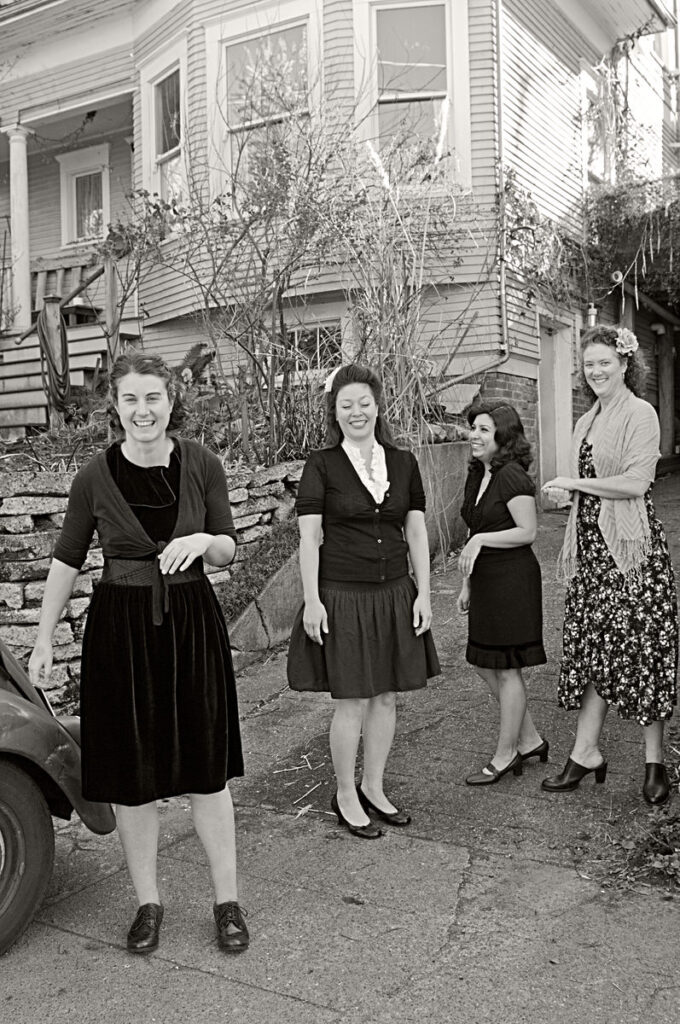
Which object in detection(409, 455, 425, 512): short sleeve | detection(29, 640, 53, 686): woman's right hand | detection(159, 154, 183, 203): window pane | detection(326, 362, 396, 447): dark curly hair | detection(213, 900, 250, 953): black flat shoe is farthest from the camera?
detection(159, 154, 183, 203): window pane

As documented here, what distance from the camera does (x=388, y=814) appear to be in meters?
4.10

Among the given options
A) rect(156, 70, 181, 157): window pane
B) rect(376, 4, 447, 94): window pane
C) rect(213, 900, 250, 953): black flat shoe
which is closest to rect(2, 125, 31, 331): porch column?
rect(156, 70, 181, 157): window pane

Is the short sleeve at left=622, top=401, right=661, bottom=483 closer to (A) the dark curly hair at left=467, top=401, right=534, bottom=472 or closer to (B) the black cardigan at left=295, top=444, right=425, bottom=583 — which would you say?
(A) the dark curly hair at left=467, top=401, right=534, bottom=472

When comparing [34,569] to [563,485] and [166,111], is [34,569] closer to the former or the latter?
[563,485]

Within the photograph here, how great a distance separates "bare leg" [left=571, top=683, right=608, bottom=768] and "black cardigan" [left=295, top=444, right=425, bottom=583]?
0.99 metres

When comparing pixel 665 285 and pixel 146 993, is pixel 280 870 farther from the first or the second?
pixel 665 285

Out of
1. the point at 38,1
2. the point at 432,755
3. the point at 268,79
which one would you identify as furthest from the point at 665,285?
the point at 432,755

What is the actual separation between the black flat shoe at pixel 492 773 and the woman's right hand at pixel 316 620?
3.24 feet

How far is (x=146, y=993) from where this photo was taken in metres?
2.90

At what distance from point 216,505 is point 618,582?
1.79m

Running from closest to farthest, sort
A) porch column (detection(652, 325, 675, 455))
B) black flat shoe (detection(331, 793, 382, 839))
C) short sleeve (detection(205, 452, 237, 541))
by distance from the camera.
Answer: short sleeve (detection(205, 452, 237, 541)) < black flat shoe (detection(331, 793, 382, 839)) < porch column (detection(652, 325, 675, 455))

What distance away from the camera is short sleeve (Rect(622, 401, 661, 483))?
4.12 m

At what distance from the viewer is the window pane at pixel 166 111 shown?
1229 centimetres

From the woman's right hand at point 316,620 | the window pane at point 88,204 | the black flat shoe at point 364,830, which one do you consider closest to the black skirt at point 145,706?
the woman's right hand at point 316,620
